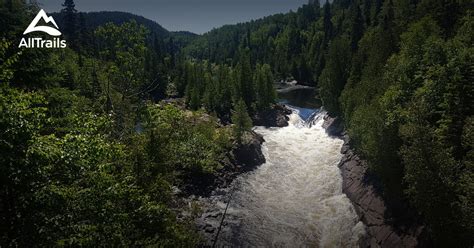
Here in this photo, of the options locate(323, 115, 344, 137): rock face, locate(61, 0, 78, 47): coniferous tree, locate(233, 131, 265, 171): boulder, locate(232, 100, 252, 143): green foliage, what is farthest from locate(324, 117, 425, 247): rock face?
locate(61, 0, 78, 47): coniferous tree

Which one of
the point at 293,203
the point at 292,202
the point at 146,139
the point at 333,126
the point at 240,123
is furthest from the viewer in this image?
the point at 333,126

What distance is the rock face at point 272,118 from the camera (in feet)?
211

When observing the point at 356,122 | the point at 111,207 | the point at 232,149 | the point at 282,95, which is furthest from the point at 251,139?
the point at 282,95

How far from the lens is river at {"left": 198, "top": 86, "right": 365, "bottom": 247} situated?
95.4 feet

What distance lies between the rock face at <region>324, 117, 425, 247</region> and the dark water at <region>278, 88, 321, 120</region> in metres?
31.1

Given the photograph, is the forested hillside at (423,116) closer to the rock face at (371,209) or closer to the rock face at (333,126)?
the rock face at (371,209)

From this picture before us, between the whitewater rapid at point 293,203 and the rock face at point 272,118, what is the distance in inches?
479

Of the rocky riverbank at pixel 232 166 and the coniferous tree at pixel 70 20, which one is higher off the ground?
the coniferous tree at pixel 70 20

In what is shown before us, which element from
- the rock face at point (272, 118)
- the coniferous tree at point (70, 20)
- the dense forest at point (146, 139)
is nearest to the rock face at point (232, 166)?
the dense forest at point (146, 139)

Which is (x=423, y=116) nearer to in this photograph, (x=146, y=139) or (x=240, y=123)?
(x=146, y=139)

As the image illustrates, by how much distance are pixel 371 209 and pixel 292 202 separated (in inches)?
308

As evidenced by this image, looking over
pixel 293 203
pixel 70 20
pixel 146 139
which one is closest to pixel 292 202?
pixel 293 203

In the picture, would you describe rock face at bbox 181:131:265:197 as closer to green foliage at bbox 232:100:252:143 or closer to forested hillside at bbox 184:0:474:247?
green foliage at bbox 232:100:252:143

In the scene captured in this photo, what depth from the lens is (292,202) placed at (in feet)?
117
